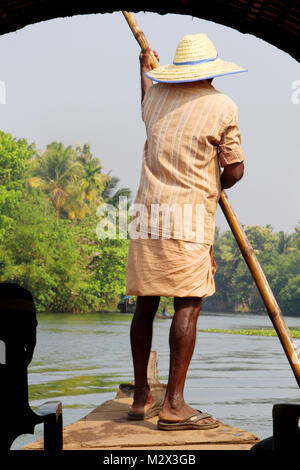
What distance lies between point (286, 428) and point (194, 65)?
172 centimetres

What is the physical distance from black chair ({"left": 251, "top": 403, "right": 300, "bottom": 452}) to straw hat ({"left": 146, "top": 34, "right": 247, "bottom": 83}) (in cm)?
160

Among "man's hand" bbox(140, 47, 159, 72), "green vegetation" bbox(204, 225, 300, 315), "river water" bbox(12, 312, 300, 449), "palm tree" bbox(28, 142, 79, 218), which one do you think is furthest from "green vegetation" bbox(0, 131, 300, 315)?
"man's hand" bbox(140, 47, 159, 72)

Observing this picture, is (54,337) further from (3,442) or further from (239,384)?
(3,442)

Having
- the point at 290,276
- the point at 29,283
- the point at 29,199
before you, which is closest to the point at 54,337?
the point at 29,283

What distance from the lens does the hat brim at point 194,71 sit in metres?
2.62

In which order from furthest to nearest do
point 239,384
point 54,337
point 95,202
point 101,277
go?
point 95,202 → point 101,277 → point 54,337 → point 239,384

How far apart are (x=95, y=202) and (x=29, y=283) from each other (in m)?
10.3

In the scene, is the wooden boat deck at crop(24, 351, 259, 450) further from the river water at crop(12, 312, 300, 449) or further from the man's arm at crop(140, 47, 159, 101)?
the man's arm at crop(140, 47, 159, 101)

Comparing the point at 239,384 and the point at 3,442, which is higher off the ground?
the point at 3,442

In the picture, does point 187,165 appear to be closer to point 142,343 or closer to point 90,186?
point 142,343

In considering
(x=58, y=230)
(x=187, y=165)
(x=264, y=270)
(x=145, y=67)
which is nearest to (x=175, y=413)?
(x=187, y=165)

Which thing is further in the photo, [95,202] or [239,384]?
[95,202]

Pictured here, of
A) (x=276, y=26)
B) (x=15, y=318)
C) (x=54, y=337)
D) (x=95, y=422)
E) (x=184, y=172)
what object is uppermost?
(x=276, y=26)

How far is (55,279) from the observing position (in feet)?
128
